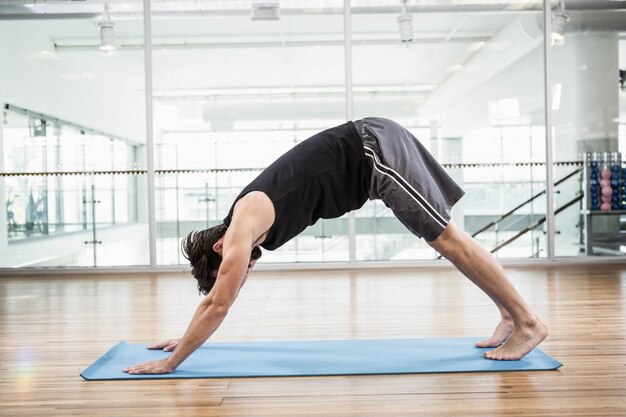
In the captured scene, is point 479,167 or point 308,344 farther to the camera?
point 479,167

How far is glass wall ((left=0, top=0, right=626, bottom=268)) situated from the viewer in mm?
5105

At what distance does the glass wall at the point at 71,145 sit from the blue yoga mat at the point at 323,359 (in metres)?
2.99

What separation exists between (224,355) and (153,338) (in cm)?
51

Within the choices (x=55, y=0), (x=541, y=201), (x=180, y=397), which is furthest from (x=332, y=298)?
(x=55, y=0)

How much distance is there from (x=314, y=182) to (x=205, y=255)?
44cm

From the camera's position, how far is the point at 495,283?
1.98 metres

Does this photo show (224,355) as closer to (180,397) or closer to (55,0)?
(180,397)

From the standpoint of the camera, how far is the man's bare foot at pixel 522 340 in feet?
6.65

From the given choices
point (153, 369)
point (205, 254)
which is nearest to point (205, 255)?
point (205, 254)

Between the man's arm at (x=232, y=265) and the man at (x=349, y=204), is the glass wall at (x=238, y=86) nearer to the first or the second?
the man at (x=349, y=204)

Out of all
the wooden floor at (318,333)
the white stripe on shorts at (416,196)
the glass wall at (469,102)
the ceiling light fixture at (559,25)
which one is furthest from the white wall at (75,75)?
the white stripe on shorts at (416,196)

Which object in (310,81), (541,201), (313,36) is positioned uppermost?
(313,36)

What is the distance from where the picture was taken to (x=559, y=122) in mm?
5129

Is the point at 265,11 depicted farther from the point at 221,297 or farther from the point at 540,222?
the point at 221,297
